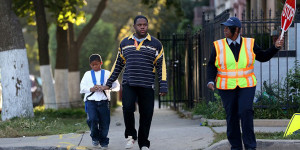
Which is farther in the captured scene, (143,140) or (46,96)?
(46,96)

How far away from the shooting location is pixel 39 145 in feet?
30.6

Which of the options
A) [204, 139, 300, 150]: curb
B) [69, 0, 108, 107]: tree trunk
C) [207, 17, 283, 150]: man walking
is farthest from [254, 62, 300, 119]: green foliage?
[69, 0, 108, 107]: tree trunk

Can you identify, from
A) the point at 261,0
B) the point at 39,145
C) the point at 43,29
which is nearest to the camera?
the point at 39,145

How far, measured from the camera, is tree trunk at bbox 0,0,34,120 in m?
13.7

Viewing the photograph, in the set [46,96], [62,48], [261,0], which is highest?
[261,0]

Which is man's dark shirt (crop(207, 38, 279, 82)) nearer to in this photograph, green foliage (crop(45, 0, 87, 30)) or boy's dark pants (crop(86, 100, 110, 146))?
boy's dark pants (crop(86, 100, 110, 146))

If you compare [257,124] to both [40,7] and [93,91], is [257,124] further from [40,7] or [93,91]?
[40,7]

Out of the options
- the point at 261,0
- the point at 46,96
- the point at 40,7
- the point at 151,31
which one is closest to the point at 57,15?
the point at 40,7

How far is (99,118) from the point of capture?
9016 mm

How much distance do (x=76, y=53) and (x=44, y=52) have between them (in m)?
5.42

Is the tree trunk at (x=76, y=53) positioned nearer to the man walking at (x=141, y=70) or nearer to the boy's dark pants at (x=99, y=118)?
the boy's dark pants at (x=99, y=118)

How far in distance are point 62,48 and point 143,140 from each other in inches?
522

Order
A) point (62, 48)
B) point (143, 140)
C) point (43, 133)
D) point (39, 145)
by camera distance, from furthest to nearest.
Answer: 1. point (62, 48)
2. point (43, 133)
3. point (39, 145)
4. point (143, 140)

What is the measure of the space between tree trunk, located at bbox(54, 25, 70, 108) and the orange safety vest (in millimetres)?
13908
